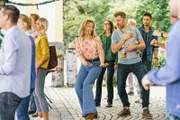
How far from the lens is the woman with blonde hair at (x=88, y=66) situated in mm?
8234

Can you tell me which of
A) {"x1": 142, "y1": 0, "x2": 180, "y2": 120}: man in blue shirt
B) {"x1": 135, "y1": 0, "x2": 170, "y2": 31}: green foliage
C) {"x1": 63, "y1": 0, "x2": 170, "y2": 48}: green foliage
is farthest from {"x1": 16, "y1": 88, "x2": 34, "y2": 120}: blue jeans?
{"x1": 135, "y1": 0, "x2": 170, "y2": 31}: green foliage

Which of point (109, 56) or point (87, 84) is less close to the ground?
point (109, 56)

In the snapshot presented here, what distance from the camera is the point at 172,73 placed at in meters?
3.36

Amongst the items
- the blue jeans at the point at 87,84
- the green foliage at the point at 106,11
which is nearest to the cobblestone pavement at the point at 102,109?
the blue jeans at the point at 87,84

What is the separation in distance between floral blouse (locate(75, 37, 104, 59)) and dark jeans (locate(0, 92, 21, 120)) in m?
3.72

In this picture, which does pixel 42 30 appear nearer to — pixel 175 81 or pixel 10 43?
pixel 10 43

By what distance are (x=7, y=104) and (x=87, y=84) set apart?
3.66m

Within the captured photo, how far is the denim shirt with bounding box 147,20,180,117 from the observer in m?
3.33

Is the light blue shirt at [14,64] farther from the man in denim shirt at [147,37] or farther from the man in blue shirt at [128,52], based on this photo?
the man in denim shirt at [147,37]

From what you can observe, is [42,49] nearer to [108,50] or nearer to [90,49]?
[90,49]

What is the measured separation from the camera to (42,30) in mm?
7684

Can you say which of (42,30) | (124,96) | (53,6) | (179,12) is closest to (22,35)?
(179,12)

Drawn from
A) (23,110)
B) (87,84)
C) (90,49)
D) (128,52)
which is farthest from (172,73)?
(128,52)

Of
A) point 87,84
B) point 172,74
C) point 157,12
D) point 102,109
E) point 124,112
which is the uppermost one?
point 157,12
